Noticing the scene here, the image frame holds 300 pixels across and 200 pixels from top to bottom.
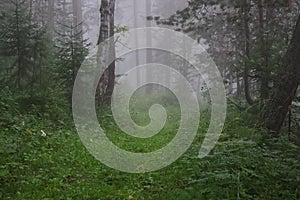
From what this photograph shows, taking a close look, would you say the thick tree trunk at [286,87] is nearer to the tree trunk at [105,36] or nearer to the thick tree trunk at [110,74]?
the tree trunk at [105,36]

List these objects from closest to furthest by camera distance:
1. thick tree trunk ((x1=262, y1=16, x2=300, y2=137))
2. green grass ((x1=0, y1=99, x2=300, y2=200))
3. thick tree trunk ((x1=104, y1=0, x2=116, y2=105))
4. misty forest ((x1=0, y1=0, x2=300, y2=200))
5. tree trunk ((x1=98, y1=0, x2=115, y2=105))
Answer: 1. green grass ((x1=0, y1=99, x2=300, y2=200))
2. misty forest ((x1=0, y1=0, x2=300, y2=200))
3. thick tree trunk ((x1=262, y1=16, x2=300, y2=137))
4. tree trunk ((x1=98, y1=0, x2=115, y2=105))
5. thick tree trunk ((x1=104, y1=0, x2=116, y2=105))

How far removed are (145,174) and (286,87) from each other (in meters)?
4.10

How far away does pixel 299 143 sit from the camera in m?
7.97

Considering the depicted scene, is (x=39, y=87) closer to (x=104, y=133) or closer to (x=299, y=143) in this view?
(x=104, y=133)

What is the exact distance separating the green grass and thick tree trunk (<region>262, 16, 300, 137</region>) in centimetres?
58

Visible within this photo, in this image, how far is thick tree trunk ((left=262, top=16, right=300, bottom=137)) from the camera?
8461 mm

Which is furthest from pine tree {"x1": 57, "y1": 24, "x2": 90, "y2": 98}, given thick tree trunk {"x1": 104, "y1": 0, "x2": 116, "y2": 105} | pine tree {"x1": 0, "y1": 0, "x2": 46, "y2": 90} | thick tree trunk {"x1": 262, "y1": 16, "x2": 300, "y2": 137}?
thick tree trunk {"x1": 262, "y1": 16, "x2": 300, "y2": 137}

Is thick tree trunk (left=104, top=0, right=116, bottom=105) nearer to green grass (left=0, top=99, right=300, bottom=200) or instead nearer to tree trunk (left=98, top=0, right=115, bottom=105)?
tree trunk (left=98, top=0, right=115, bottom=105)

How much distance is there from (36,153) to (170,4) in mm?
36030

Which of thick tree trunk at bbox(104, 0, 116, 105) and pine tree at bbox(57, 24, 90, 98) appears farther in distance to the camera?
thick tree trunk at bbox(104, 0, 116, 105)

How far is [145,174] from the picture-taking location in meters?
7.11

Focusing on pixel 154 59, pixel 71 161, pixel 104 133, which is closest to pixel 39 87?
pixel 104 133

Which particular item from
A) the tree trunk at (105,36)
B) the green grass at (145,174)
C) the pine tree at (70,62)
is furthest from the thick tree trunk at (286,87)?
the tree trunk at (105,36)

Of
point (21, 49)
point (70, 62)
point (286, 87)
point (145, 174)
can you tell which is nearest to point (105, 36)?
point (70, 62)
